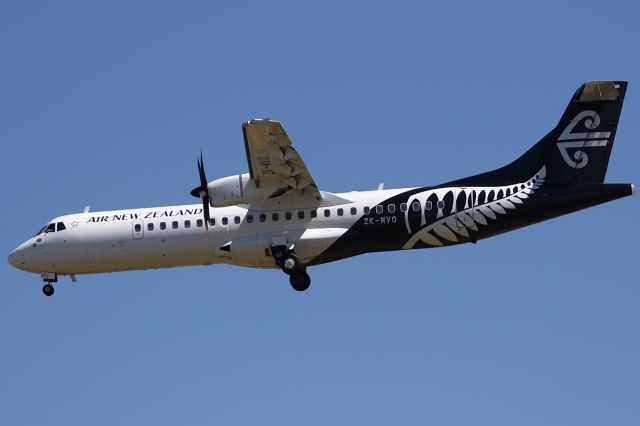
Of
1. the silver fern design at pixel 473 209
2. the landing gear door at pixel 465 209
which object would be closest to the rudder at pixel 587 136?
the silver fern design at pixel 473 209

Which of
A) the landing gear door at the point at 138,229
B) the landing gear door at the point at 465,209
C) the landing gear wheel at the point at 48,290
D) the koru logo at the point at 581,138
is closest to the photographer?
the landing gear door at the point at 465,209

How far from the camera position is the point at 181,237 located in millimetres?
37844

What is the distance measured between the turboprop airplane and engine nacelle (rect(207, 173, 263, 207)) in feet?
0.10

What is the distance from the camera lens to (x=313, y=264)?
123 ft

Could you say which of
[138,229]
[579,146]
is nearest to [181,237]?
[138,229]

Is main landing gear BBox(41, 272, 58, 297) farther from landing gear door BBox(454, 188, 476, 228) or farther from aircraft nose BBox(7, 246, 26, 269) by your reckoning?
landing gear door BBox(454, 188, 476, 228)

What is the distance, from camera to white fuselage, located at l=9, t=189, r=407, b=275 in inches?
1453

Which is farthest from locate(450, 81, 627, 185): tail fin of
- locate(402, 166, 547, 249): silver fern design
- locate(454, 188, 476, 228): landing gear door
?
locate(454, 188, 476, 228): landing gear door

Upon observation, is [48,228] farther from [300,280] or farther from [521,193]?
[521,193]

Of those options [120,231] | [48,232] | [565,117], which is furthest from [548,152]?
[48,232]

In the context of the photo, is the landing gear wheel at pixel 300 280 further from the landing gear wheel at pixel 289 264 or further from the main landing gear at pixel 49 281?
the main landing gear at pixel 49 281

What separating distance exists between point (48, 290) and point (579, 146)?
17.7 meters

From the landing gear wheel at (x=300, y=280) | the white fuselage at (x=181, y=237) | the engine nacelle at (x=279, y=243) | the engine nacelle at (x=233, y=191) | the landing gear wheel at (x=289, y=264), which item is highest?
the engine nacelle at (x=233, y=191)

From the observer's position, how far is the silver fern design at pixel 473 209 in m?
35.8
